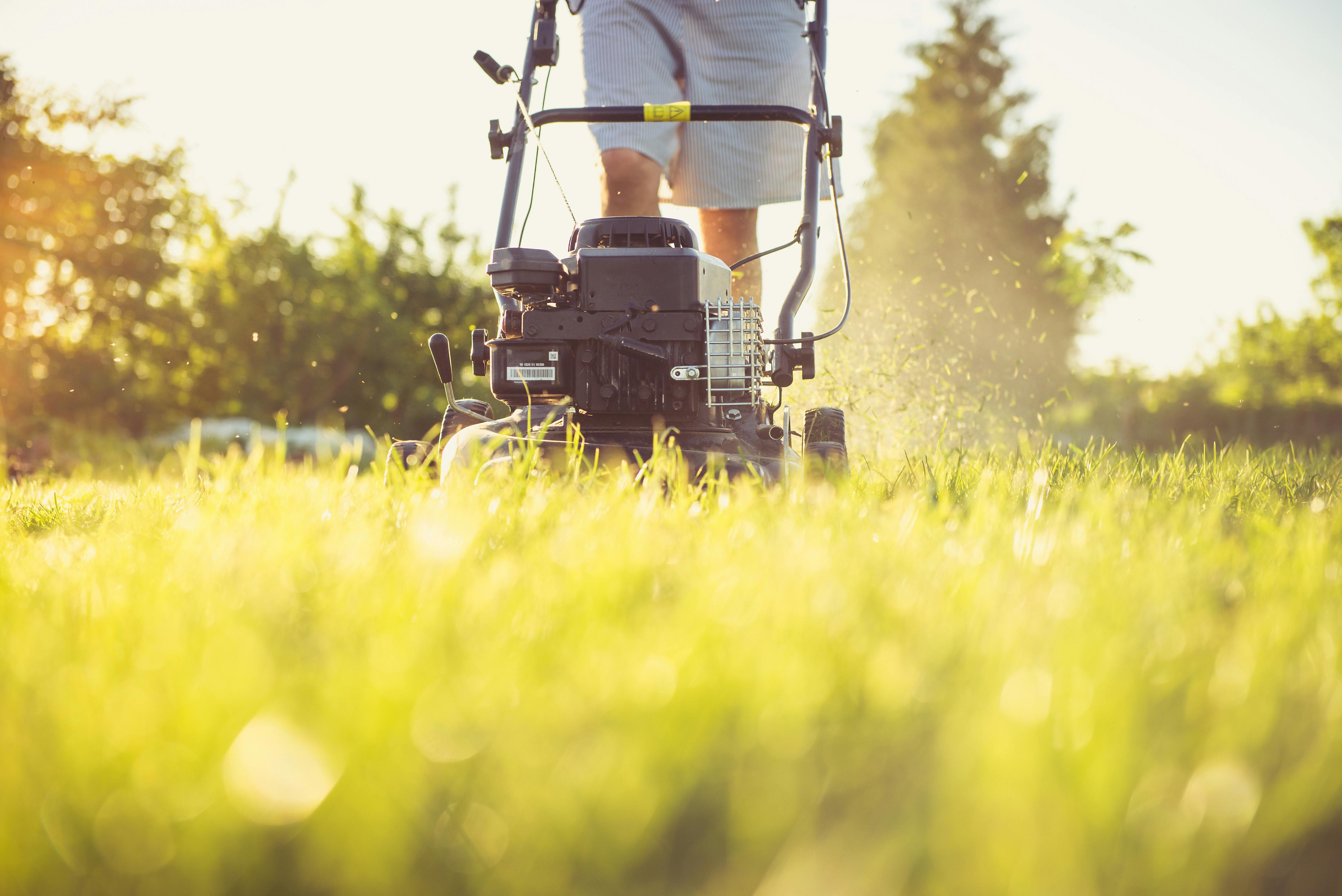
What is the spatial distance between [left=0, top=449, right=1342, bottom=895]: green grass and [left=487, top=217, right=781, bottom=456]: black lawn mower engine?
1.07 meters

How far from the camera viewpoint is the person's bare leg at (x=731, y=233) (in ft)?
11.6

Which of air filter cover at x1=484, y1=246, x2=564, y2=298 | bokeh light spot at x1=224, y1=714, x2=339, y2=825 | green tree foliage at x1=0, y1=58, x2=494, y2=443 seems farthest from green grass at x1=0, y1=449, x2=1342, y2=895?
green tree foliage at x1=0, y1=58, x2=494, y2=443

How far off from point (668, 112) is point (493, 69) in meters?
0.67

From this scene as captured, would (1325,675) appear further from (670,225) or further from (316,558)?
(670,225)

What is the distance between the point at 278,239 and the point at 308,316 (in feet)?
5.31

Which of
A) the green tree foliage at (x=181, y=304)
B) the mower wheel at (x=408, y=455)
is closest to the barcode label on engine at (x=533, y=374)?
the mower wheel at (x=408, y=455)

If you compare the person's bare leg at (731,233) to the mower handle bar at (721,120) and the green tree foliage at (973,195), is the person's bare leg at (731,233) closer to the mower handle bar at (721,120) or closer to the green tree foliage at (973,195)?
the mower handle bar at (721,120)

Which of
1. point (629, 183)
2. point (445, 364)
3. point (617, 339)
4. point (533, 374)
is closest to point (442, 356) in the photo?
point (445, 364)

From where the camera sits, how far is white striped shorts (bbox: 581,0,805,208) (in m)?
3.00

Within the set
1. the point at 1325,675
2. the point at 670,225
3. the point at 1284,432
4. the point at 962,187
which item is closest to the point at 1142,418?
the point at 1284,432

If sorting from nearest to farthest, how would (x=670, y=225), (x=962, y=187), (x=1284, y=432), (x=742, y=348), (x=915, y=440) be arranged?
(x=742, y=348), (x=670, y=225), (x=915, y=440), (x=1284, y=432), (x=962, y=187)

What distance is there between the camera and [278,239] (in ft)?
46.8

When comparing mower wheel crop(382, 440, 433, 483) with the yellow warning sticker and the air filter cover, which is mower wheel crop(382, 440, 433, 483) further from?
the yellow warning sticker

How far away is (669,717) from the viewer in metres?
0.63
